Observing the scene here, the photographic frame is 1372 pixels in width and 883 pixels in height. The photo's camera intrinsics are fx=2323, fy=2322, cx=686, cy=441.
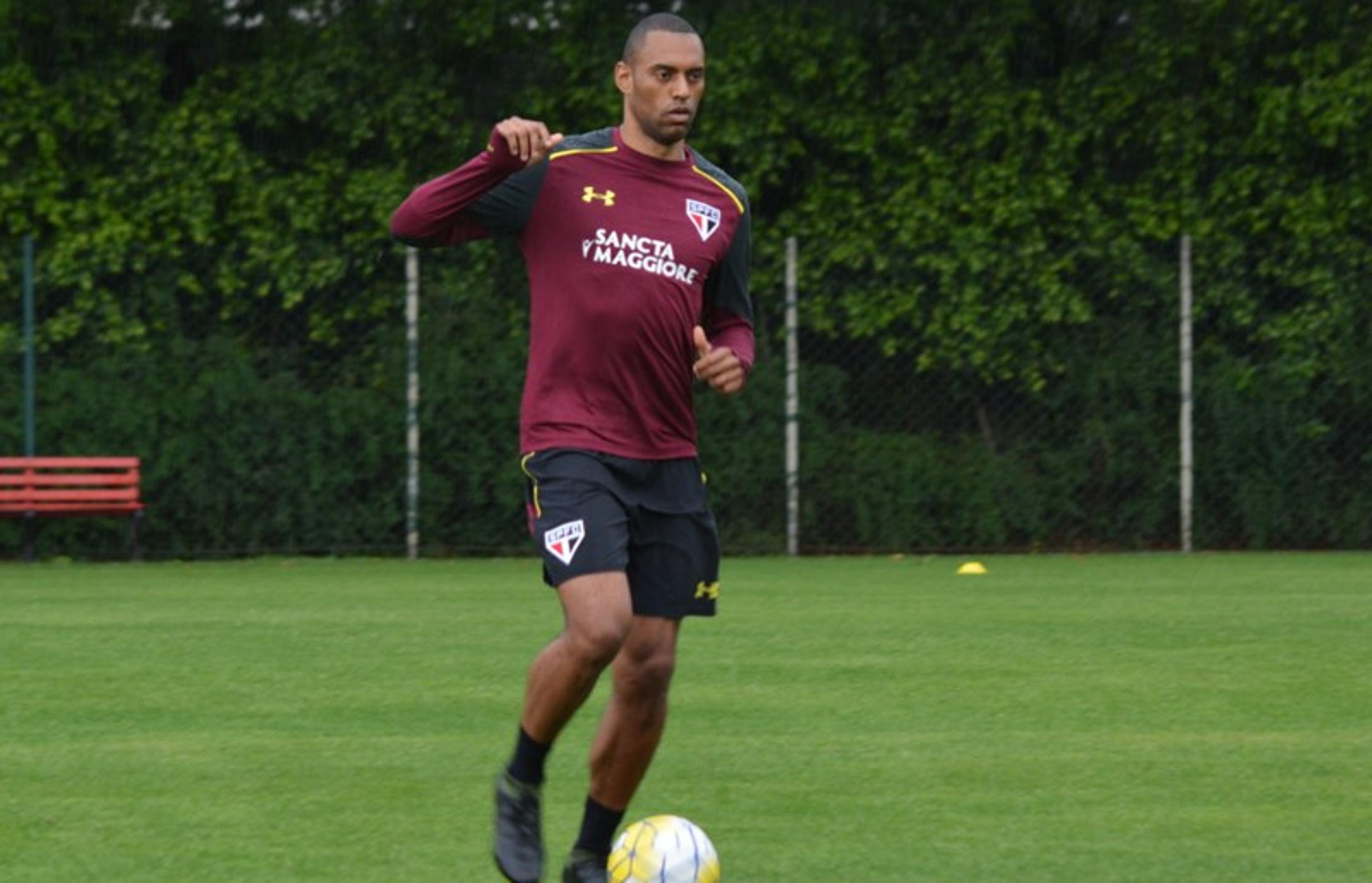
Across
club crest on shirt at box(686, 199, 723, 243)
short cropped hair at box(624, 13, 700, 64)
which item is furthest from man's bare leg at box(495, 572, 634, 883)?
short cropped hair at box(624, 13, 700, 64)

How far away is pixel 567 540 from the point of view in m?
5.26

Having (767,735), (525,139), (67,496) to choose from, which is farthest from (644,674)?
(67,496)

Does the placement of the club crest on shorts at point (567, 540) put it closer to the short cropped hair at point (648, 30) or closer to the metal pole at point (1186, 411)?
the short cropped hair at point (648, 30)

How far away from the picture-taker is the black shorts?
5.27 meters

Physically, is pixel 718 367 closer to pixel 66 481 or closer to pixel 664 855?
pixel 664 855

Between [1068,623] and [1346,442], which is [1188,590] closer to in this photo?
[1068,623]

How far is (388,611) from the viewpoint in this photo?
11727 mm

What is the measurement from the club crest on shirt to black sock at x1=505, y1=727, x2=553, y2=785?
1242 millimetres

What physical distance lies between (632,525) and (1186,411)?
11155 millimetres

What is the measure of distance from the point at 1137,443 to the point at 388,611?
6434 mm

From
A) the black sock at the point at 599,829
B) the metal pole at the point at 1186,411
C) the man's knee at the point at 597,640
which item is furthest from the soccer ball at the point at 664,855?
the metal pole at the point at 1186,411

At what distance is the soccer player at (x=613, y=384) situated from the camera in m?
5.32

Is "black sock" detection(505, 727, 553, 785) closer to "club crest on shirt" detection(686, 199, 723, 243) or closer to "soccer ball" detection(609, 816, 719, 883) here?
"soccer ball" detection(609, 816, 719, 883)

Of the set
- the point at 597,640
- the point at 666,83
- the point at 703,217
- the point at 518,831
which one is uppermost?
the point at 666,83
